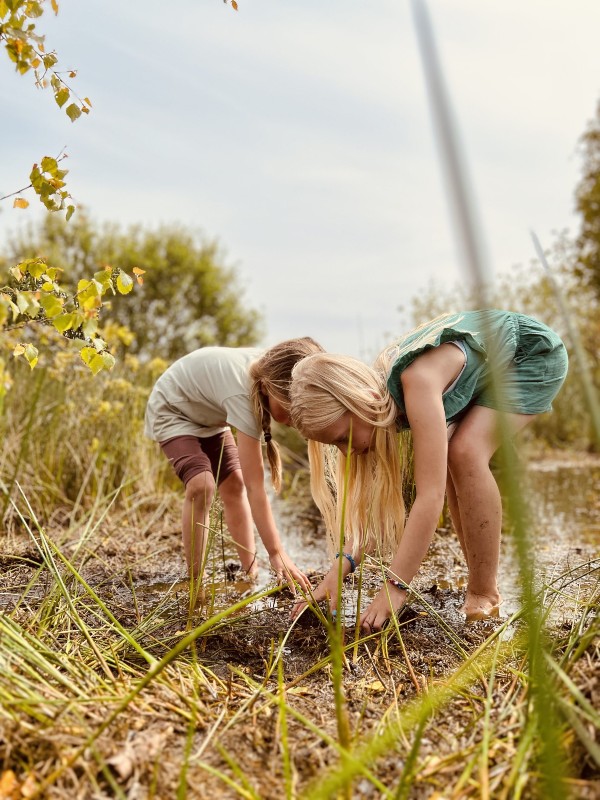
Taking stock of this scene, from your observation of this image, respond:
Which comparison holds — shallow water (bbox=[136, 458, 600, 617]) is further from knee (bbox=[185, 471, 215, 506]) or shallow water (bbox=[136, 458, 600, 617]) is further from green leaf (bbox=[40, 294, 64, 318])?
green leaf (bbox=[40, 294, 64, 318])

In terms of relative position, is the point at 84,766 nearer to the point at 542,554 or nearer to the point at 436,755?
the point at 436,755

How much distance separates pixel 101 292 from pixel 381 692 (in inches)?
44.7

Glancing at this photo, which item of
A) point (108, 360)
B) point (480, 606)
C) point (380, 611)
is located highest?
point (108, 360)

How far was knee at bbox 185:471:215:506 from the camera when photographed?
2736mm

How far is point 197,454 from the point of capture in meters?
2.91

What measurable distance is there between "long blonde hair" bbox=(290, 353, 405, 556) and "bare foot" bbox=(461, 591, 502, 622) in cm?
31

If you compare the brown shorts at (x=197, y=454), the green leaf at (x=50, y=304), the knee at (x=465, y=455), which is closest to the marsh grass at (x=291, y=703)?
the green leaf at (x=50, y=304)

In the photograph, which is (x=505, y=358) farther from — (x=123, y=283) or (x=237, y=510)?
(x=237, y=510)

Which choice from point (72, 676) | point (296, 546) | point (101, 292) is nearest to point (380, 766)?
point (72, 676)

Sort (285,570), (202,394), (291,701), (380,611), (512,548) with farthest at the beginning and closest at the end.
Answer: (202,394) → (285,570) → (380,611) → (291,701) → (512,548)

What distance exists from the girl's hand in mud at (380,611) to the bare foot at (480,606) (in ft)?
1.18

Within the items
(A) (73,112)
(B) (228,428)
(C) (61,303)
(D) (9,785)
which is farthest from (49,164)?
(B) (228,428)

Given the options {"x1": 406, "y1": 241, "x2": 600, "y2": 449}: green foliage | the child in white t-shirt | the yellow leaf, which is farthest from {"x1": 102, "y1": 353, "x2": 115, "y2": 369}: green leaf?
{"x1": 406, "y1": 241, "x2": 600, "y2": 449}: green foliage

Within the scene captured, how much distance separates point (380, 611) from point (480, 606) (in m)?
0.51
